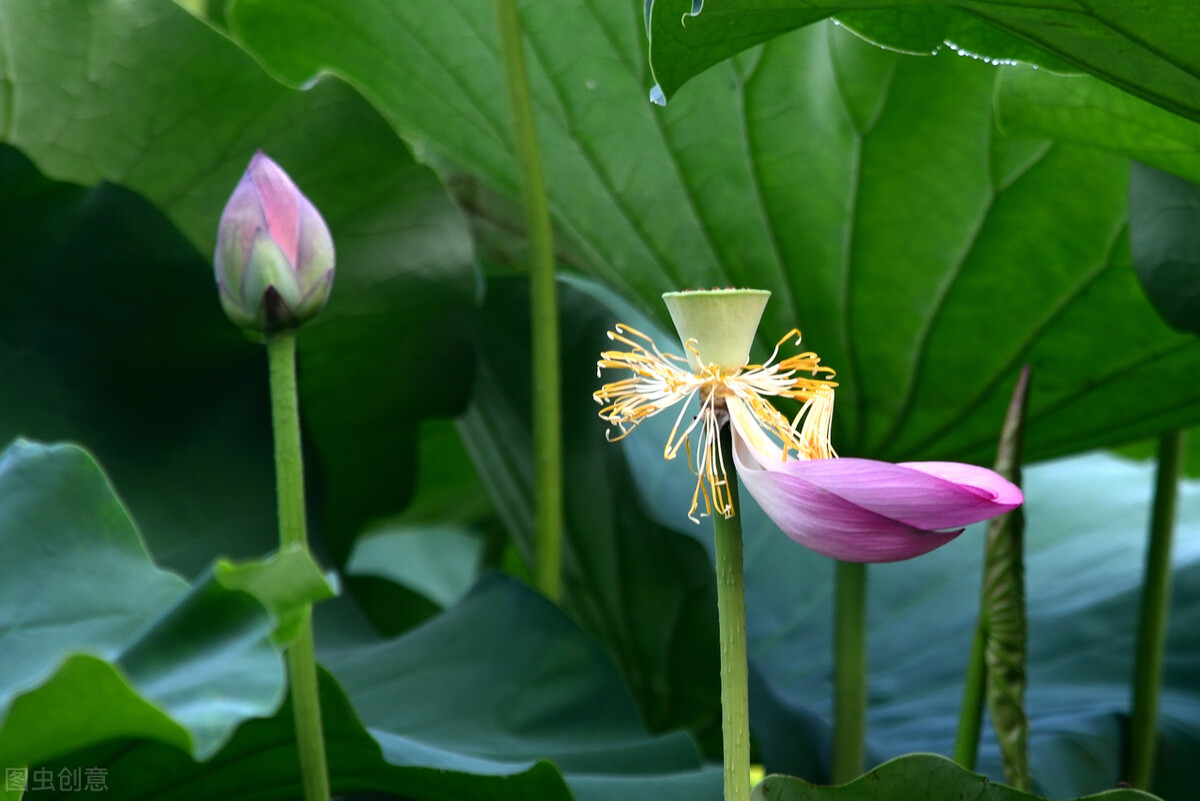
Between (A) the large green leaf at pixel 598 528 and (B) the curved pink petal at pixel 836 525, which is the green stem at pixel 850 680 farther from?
(B) the curved pink petal at pixel 836 525

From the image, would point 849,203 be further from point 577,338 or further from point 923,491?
point 923,491

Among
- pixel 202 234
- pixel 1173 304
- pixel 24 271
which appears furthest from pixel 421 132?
pixel 1173 304

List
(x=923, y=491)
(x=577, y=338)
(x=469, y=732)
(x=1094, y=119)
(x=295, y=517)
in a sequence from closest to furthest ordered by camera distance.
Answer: (x=923, y=491)
(x=295, y=517)
(x=1094, y=119)
(x=469, y=732)
(x=577, y=338)

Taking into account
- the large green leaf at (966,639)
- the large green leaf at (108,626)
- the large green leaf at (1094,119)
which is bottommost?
the large green leaf at (966,639)

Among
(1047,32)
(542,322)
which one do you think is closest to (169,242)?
(542,322)

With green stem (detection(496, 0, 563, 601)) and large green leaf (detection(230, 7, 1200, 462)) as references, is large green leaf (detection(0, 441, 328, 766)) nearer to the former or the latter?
green stem (detection(496, 0, 563, 601))

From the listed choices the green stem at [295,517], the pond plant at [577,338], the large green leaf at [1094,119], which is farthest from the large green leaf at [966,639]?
the green stem at [295,517]

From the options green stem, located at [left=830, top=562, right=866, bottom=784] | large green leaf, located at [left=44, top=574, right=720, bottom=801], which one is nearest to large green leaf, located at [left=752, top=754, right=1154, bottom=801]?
large green leaf, located at [left=44, top=574, right=720, bottom=801]
